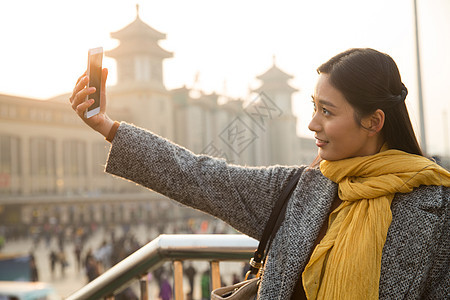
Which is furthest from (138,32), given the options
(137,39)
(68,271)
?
(68,271)

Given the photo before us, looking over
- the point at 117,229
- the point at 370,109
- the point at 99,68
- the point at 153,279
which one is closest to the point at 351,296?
the point at 370,109

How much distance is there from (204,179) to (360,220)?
10.2 inches

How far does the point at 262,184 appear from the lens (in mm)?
786

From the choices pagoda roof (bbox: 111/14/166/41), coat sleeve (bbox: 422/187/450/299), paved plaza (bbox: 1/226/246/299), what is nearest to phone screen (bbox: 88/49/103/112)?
coat sleeve (bbox: 422/187/450/299)

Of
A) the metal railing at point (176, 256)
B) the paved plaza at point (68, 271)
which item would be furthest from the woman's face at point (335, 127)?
the paved plaza at point (68, 271)

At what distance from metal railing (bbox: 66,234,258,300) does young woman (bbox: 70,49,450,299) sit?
15 cm

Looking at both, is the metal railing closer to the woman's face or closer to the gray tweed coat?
the gray tweed coat

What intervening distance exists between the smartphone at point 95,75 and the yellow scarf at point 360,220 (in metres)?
0.39

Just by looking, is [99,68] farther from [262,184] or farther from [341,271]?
[341,271]

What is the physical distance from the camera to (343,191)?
0.73 metres

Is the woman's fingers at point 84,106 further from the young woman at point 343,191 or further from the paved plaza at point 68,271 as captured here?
the paved plaza at point 68,271

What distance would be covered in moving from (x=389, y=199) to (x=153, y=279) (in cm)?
661

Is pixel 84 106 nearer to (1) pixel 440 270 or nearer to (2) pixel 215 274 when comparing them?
(2) pixel 215 274

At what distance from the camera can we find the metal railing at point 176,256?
940 mm
